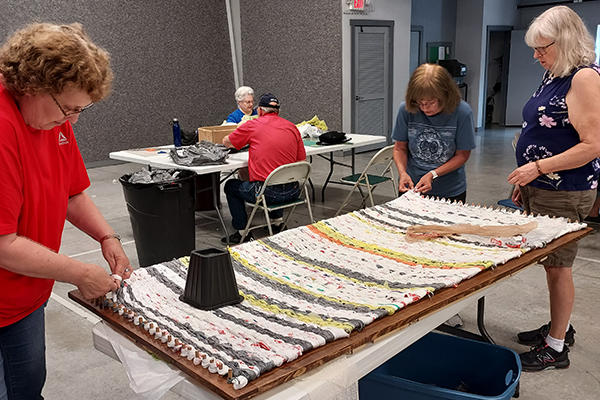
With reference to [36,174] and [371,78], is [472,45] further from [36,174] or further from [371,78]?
[36,174]

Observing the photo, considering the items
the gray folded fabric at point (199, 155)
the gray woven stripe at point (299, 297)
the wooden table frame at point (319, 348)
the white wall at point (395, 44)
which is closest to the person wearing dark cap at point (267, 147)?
the gray folded fabric at point (199, 155)

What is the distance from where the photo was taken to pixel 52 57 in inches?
40.1

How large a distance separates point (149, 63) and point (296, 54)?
2445 mm

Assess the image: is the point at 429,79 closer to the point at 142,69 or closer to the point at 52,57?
the point at 52,57

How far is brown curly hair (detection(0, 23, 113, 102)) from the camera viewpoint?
1016 mm

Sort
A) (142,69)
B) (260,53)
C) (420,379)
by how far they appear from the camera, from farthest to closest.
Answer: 1. (260,53)
2. (142,69)
3. (420,379)

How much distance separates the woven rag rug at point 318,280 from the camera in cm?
115

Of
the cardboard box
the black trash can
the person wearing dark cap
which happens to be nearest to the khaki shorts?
the person wearing dark cap

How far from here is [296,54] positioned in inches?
340

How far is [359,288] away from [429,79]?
1261mm

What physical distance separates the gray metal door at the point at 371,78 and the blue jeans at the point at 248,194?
14.6 ft

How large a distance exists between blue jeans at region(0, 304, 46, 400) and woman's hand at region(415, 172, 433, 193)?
1.67 m

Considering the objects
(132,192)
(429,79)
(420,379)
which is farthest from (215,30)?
(420,379)

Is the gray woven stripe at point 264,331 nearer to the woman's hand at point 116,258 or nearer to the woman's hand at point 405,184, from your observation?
the woman's hand at point 116,258
